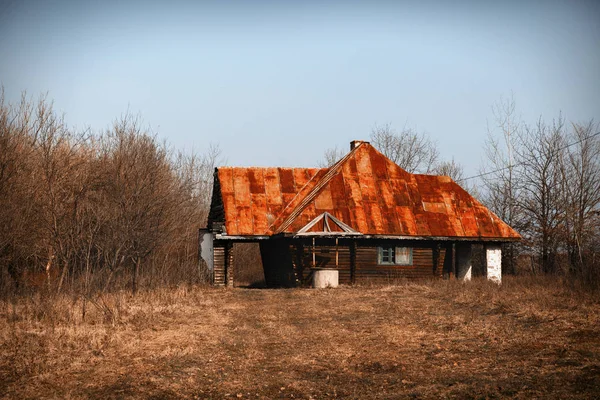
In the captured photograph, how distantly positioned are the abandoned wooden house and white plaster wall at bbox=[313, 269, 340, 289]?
4cm

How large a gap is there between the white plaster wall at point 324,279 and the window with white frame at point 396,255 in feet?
9.98

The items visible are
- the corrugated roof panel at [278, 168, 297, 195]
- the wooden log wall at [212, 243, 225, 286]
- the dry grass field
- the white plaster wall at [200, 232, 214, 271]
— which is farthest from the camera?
the corrugated roof panel at [278, 168, 297, 195]

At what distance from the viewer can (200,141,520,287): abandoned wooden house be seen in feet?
83.5

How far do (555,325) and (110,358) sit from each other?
26.8ft

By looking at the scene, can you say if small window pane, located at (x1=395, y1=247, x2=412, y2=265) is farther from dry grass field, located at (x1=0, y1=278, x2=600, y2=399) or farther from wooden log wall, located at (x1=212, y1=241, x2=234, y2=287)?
dry grass field, located at (x1=0, y1=278, x2=600, y2=399)

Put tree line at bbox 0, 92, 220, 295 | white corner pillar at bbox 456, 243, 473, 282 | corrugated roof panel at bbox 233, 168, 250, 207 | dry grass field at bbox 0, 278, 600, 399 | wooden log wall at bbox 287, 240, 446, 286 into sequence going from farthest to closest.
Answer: corrugated roof panel at bbox 233, 168, 250, 207
white corner pillar at bbox 456, 243, 473, 282
wooden log wall at bbox 287, 240, 446, 286
tree line at bbox 0, 92, 220, 295
dry grass field at bbox 0, 278, 600, 399

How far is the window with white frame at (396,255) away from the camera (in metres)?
26.3

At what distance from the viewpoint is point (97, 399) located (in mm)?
8047

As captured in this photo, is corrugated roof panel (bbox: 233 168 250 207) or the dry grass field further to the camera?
corrugated roof panel (bbox: 233 168 250 207)

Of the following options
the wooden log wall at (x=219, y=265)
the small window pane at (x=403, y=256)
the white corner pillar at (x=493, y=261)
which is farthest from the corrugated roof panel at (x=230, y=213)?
the white corner pillar at (x=493, y=261)

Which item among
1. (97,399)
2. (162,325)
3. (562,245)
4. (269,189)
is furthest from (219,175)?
(97,399)

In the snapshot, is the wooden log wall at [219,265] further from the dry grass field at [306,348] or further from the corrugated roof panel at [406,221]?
the dry grass field at [306,348]

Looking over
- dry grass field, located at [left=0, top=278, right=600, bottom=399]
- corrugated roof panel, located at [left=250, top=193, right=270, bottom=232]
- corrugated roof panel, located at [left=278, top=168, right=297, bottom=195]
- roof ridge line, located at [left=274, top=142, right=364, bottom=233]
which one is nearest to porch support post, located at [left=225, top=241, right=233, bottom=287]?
corrugated roof panel, located at [left=250, top=193, right=270, bottom=232]

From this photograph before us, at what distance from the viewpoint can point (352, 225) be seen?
2555cm
